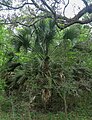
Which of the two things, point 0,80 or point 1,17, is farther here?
point 0,80

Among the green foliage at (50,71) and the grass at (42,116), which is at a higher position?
the green foliage at (50,71)

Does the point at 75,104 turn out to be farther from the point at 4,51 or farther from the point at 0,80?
the point at 4,51

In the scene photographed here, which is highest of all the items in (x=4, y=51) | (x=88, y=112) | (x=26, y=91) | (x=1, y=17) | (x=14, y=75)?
(x=1, y=17)

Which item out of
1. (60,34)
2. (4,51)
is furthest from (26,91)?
(4,51)

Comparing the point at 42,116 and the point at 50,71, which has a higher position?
the point at 50,71

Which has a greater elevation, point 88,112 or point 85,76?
point 85,76

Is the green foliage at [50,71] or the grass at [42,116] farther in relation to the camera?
the green foliage at [50,71]

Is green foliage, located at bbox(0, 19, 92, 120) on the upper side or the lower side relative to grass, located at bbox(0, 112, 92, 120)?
upper

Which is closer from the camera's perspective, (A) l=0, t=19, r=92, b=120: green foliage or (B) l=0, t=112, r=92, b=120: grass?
(B) l=0, t=112, r=92, b=120: grass

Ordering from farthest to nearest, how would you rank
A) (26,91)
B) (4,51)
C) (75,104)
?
1. (4,51)
2. (75,104)
3. (26,91)

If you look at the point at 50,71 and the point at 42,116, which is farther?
the point at 50,71

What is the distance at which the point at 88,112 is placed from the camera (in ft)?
27.2

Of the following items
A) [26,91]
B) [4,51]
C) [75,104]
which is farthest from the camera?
[4,51]

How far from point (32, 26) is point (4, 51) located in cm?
245
